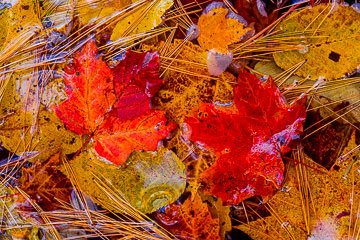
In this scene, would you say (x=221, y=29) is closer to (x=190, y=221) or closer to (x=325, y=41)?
(x=325, y=41)

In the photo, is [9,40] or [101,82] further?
[9,40]

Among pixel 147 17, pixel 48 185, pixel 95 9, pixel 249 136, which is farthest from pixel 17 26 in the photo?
pixel 249 136

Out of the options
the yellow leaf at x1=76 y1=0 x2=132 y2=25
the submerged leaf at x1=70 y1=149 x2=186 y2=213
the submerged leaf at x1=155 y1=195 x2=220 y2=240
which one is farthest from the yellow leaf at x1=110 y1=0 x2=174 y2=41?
the submerged leaf at x1=155 y1=195 x2=220 y2=240

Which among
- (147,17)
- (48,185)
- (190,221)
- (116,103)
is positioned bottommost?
(190,221)

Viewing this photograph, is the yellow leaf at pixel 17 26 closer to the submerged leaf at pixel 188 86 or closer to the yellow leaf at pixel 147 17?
the yellow leaf at pixel 147 17

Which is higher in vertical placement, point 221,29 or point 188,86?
point 221,29

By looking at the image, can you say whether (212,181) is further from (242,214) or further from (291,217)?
(291,217)

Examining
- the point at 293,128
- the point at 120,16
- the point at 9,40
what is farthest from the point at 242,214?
the point at 9,40
